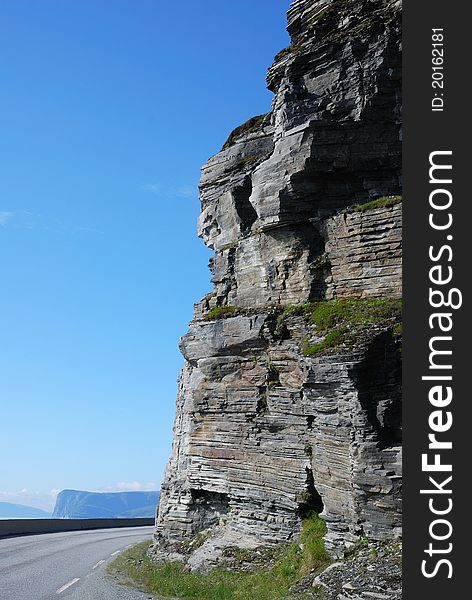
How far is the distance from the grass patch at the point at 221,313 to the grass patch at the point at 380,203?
5.91 metres

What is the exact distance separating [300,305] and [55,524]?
104 ft

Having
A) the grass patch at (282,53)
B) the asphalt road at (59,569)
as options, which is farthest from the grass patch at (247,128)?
the asphalt road at (59,569)

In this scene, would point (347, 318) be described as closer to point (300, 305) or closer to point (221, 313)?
point (300, 305)

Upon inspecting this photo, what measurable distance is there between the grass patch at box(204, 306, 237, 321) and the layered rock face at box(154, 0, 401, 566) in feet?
0.34

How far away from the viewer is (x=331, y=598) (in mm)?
14938

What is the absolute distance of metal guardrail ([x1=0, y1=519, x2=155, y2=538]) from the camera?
40.1 m

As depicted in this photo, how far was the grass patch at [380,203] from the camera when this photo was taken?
2128cm

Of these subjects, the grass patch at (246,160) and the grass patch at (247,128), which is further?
the grass patch at (247,128)

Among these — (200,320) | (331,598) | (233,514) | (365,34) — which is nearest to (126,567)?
(233,514)

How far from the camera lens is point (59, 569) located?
2419 cm

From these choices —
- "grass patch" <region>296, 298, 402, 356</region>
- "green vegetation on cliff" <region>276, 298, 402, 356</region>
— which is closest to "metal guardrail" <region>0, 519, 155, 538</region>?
"green vegetation on cliff" <region>276, 298, 402, 356</region>

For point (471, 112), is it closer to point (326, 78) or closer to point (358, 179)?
point (358, 179)

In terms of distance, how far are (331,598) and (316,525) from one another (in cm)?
509

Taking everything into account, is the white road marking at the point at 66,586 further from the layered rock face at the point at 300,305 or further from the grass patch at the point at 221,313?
the grass patch at the point at 221,313
